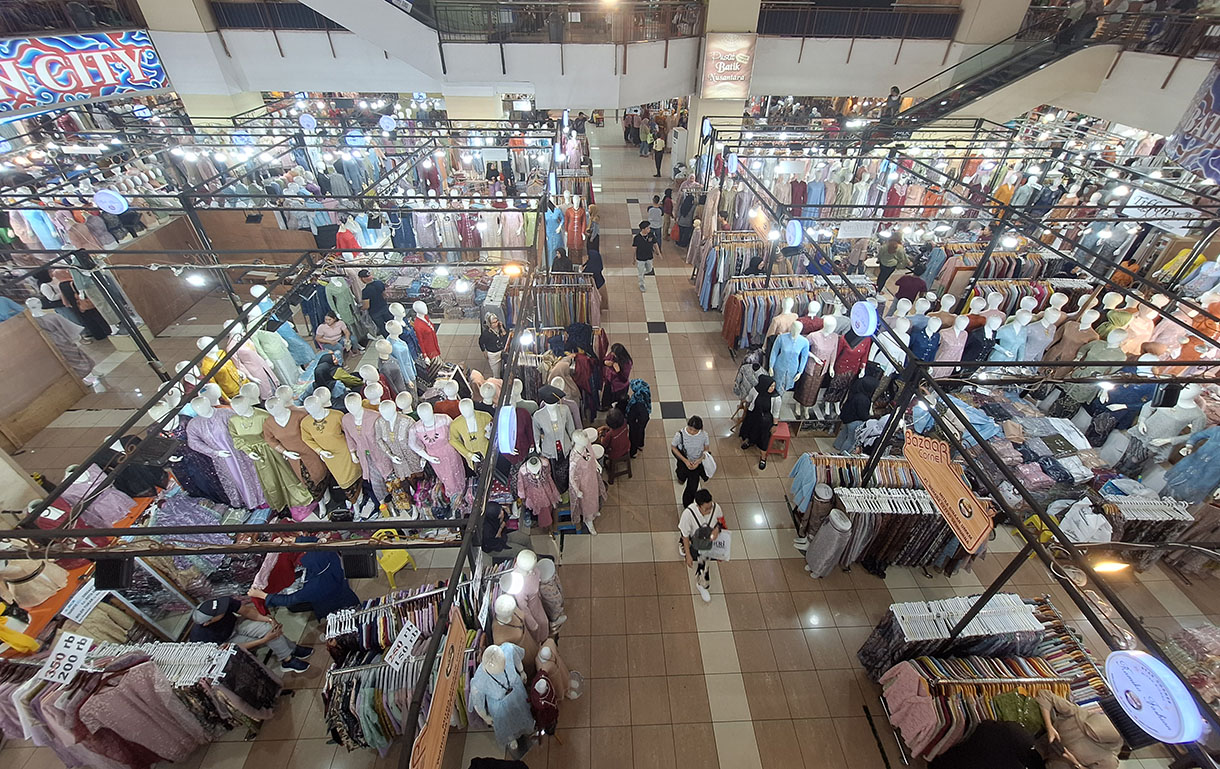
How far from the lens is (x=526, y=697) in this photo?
4.09m

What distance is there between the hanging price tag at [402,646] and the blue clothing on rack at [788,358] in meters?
5.58

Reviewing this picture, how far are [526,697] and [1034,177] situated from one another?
1640 centimetres

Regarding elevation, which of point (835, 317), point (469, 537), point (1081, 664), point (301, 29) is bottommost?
point (1081, 664)

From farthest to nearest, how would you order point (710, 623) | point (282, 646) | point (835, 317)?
point (835, 317), point (710, 623), point (282, 646)

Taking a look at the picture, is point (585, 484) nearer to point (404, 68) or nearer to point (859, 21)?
point (404, 68)

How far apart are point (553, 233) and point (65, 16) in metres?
13.0

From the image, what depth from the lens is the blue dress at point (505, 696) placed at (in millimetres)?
3883

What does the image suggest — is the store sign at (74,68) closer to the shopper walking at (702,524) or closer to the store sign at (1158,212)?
the shopper walking at (702,524)

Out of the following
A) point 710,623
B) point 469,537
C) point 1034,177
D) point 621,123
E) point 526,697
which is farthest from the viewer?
point 621,123

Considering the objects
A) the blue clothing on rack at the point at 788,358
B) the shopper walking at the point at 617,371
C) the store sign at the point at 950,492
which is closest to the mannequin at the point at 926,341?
the blue clothing on rack at the point at 788,358

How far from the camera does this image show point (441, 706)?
2408 millimetres

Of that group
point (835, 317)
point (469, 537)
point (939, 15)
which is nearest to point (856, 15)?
point (939, 15)

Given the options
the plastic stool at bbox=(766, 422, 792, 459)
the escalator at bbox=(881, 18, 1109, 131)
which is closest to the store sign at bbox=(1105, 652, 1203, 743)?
the plastic stool at bbox=(766, 422, 792, 459)

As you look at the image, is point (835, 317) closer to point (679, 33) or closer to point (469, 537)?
point (469, 537)
